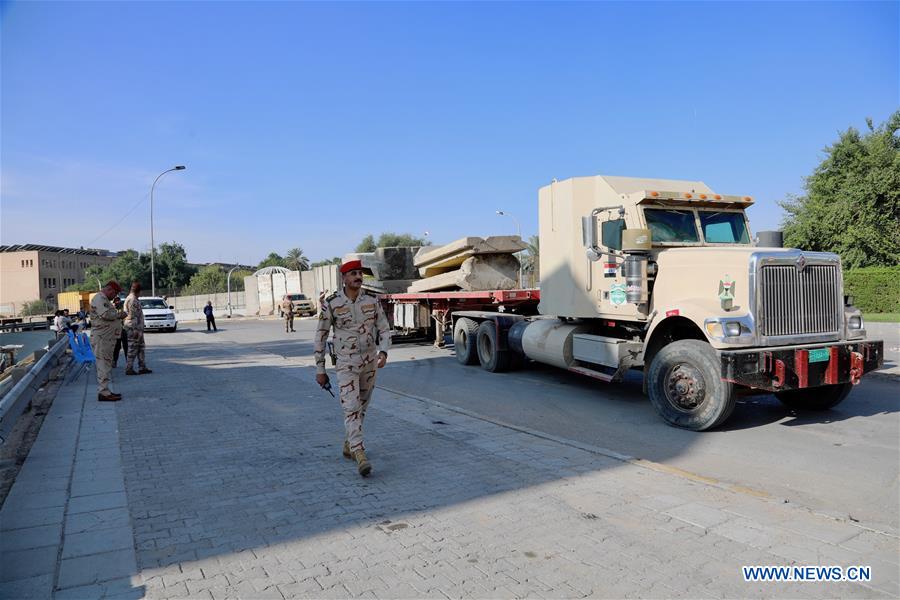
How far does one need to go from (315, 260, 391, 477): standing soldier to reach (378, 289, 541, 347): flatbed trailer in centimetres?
603

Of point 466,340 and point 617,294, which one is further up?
point 617,294

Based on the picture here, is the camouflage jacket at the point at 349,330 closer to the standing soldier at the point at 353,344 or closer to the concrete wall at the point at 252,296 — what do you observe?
the standing soldier at the point at 353,344

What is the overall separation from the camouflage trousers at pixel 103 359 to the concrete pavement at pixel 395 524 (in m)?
2.44

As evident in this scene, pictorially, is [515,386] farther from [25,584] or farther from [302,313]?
[302,313]

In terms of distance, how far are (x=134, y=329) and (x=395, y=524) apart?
9945 millimetres

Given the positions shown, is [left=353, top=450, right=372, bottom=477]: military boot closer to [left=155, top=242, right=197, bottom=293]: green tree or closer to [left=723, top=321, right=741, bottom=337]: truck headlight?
[left=723, top=321, right=741, bottom=337]: truck headlight

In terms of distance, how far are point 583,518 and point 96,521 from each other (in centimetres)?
342

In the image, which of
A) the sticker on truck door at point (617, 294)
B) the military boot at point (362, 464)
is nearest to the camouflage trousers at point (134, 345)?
the military boot at point (362, 464)

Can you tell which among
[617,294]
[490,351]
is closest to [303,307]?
[490,351]

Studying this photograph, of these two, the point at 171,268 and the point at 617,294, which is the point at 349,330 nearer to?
the point at 617,294

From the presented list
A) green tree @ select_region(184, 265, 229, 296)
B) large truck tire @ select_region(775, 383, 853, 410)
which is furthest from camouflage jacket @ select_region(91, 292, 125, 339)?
green tree @ select_region(184, 265, 229, 296)

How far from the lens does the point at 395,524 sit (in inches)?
166

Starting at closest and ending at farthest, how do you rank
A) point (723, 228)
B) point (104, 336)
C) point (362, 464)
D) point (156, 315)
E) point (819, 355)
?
point (362, 464) → point (819, 355) → point (723, 228) → point (104, 336) → point (156, 315)

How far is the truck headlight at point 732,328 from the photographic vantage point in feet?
21.7
